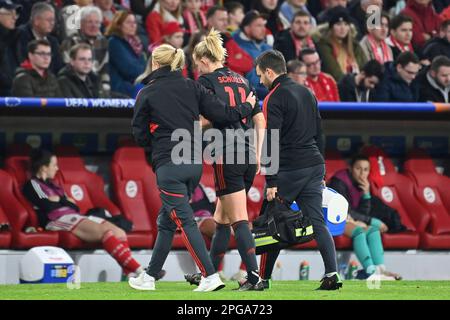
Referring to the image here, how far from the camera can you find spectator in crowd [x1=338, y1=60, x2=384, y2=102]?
13.6 metres

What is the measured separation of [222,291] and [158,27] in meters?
5.53

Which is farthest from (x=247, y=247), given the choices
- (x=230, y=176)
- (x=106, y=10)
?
(x=106, y=10)

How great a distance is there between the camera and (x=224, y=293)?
8758 mm

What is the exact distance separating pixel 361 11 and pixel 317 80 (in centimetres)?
232

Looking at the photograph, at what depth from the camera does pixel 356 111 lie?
42.9 ft

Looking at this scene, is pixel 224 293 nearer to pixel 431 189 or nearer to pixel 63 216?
pixel 63 216

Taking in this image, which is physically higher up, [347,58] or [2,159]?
[347,58]

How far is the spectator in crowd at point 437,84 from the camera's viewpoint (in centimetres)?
1383


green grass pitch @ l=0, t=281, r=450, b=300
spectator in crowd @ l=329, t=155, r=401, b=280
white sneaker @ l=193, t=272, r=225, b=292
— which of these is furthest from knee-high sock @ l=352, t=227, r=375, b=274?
white sneaker @ l=193, t=272, r=225, b=292

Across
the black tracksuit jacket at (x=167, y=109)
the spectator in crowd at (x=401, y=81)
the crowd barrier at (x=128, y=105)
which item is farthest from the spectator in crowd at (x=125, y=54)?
the black tracksuit jacket at (x=167, y=109)

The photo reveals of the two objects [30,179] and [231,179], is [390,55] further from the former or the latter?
[231,179]

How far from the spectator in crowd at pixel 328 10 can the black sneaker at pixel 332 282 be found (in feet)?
20.8

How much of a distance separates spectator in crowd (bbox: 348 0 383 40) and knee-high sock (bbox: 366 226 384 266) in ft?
11.5

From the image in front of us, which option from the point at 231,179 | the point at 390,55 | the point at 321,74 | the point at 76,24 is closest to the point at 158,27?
the point at 76,24
